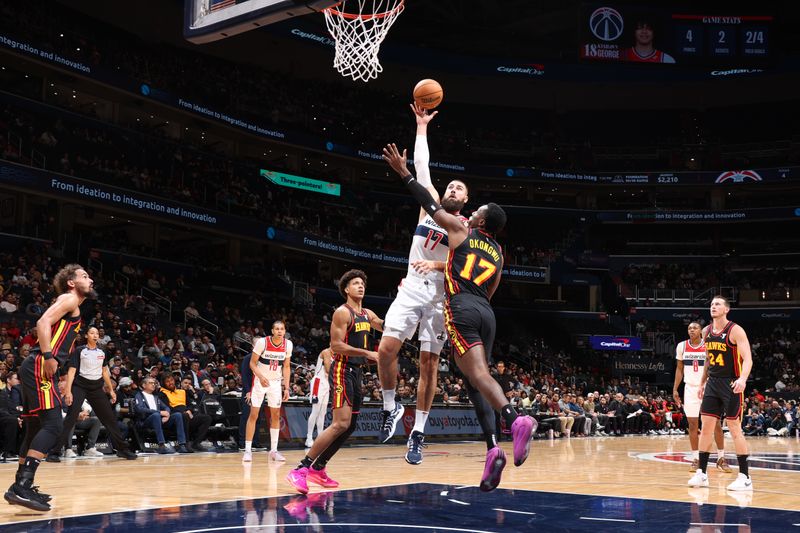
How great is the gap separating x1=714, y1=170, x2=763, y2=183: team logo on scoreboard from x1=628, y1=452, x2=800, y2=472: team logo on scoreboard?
92.0 ft

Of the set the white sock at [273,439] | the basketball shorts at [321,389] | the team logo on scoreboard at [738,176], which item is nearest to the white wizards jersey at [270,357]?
the white sock at [273,439]

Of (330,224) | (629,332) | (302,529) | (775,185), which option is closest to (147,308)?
(330,224)

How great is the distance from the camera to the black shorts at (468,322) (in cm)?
640

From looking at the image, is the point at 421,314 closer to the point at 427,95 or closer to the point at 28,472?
the point at 427,95

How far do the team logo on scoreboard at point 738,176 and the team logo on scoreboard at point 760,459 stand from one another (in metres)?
28.1

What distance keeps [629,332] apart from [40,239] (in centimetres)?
2679

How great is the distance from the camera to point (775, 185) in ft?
147

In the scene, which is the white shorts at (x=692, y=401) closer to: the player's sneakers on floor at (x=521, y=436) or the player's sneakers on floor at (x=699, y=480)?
the player's sneakers on floor at (x=699, y=480)

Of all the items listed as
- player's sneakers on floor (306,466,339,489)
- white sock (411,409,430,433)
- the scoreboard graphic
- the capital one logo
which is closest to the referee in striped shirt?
player's sneakers on floor (306,466,339,489)

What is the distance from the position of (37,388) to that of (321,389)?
26.1 feet

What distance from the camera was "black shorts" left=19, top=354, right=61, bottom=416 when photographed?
7.00m

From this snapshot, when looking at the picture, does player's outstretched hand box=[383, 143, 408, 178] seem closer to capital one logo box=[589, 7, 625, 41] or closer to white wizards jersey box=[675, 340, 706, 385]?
white wizards jersey box=[675, 340, 706, 385]

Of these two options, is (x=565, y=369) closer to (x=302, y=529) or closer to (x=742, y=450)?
(x=742, y=450)

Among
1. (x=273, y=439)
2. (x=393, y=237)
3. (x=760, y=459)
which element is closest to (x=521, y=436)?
(x=273, y=439)
